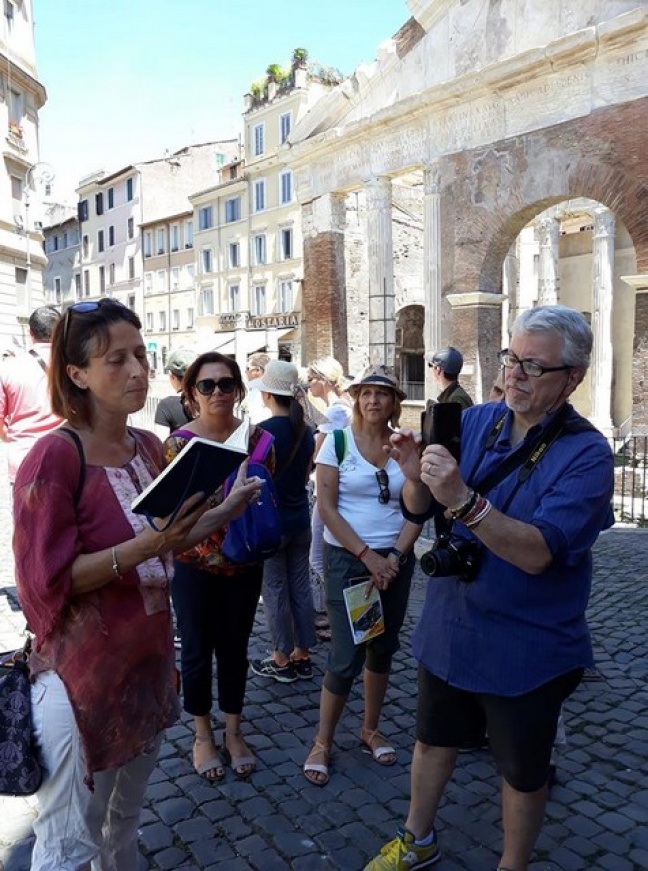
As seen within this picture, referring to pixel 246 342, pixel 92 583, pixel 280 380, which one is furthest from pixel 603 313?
pixel 92 583

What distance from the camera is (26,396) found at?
4820 mm

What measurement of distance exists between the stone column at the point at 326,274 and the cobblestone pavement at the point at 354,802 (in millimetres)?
14381

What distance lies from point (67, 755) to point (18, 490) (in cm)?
71

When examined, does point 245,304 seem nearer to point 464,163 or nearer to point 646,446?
point 464,163

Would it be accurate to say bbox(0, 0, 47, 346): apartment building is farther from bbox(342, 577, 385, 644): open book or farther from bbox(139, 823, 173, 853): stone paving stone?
bbox(139, 823, 173, 853): stone paving stone

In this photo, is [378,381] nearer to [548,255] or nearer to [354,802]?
[354,802]

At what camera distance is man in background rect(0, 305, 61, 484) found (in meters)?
4.78

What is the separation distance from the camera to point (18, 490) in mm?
1850

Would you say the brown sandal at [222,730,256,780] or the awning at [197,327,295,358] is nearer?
the brown sandal at [222,730,256,780]

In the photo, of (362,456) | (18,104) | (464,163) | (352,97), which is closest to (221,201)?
(18,104)

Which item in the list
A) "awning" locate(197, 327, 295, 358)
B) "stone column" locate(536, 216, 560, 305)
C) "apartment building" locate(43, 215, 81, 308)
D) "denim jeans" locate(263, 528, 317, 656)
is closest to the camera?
"denim jeans" locate(263, 528, 317, 656)

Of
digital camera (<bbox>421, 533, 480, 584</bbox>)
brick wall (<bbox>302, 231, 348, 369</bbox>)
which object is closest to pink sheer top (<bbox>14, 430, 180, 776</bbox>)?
digital camera (<bbox>421, 533, 480, 584</bbox>)

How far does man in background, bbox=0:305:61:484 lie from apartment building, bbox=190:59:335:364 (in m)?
25.3

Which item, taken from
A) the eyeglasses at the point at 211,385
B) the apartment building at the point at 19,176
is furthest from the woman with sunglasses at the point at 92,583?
the apartment building at the point at 19,176
